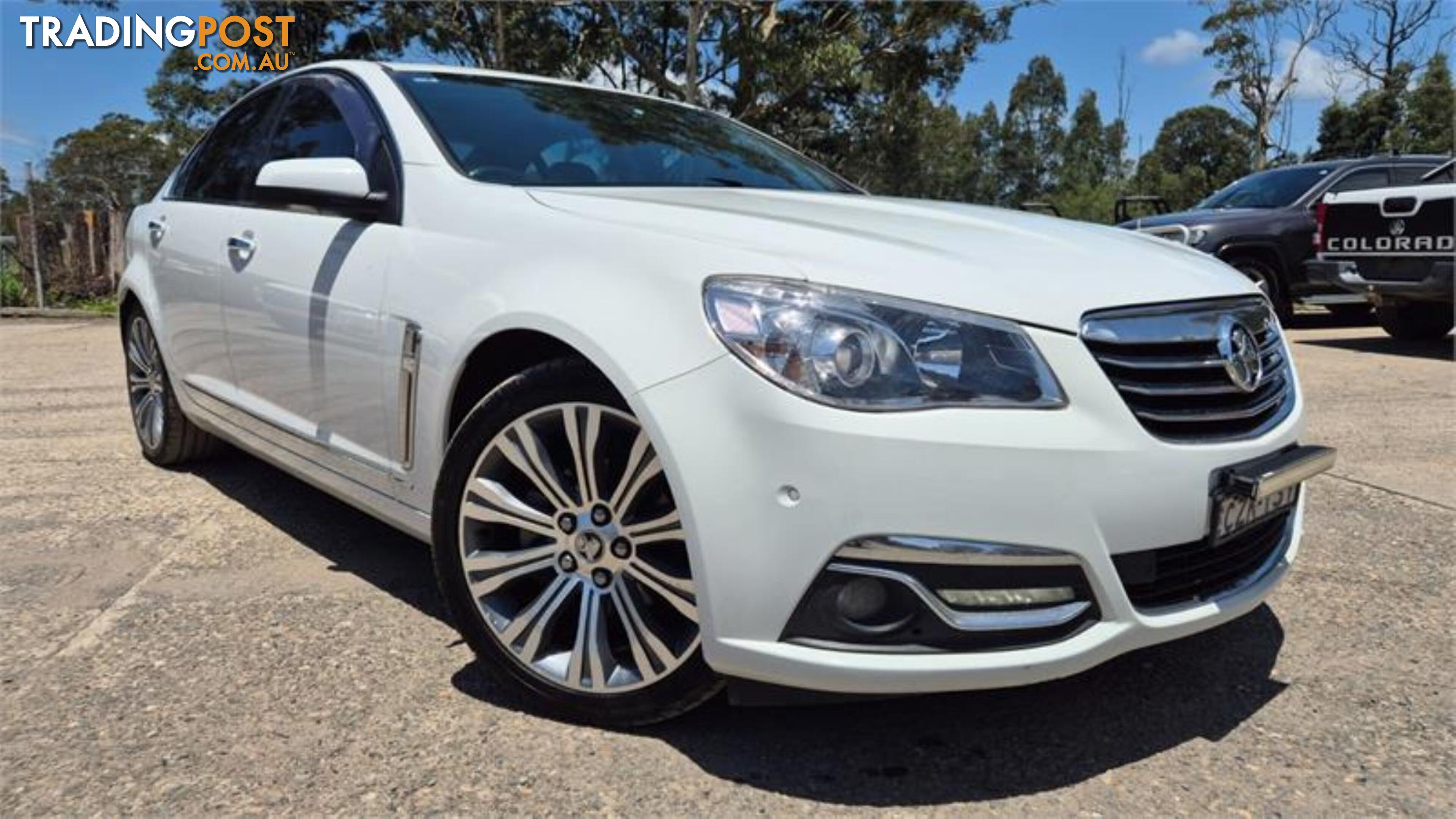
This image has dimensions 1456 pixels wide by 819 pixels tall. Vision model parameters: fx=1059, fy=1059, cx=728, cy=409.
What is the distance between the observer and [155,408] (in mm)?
4488

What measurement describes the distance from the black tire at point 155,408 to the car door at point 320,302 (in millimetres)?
1073

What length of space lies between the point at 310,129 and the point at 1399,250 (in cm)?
758

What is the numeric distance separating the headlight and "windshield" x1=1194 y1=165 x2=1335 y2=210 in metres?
9.46

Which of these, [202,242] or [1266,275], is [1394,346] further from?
[202,242]

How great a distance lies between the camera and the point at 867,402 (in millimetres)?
1830

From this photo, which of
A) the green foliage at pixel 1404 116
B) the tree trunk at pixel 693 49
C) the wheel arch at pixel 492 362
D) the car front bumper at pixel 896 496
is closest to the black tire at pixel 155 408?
the wheel arch at pixel 492 362

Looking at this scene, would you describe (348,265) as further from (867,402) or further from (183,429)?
(183,429)

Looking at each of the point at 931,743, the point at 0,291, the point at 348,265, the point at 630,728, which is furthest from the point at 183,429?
the point at 0,291

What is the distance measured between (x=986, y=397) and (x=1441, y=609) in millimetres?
1937

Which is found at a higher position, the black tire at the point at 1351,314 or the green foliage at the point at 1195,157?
the green foliage at the point at 1195,157

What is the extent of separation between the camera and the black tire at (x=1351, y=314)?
11.2 m

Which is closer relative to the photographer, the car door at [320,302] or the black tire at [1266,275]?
the car door at [320,302]

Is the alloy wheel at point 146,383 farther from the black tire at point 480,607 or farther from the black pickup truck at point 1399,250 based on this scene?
the black pickup truck at point 1399,250

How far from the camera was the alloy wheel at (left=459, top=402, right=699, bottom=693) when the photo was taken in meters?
2.07
